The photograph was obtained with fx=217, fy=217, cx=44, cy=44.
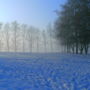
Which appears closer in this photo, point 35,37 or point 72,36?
point 72,36

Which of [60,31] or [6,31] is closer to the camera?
[60,31]

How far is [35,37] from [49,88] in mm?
82021

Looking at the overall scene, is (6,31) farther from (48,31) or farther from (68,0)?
(68,0)

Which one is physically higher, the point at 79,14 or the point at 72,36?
the point at 79,14

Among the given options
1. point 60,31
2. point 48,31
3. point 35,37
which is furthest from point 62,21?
point 35,37

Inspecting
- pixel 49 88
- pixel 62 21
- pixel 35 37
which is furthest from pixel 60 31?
pixel 35 37

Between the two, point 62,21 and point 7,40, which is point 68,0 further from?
point 7,40

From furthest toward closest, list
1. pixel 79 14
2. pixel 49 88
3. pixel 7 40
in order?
pixel 7 40, pixel 79 14, pixel 49 88

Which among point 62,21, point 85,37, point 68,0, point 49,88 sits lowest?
point 49,88

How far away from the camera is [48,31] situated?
84.1 m

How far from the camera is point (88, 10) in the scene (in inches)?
1399

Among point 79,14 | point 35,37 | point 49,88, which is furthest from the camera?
point 35,37

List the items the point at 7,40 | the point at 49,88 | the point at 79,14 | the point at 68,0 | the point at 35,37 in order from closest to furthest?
the point at 49,88 → the point at 79,14 → the point at 68,0 → the point at 7,40 → the point at 35,37

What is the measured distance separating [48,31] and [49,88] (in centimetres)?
7660
